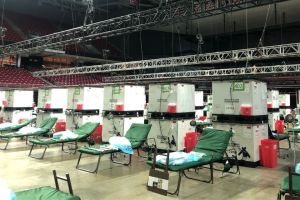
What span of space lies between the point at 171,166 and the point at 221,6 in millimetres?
3576

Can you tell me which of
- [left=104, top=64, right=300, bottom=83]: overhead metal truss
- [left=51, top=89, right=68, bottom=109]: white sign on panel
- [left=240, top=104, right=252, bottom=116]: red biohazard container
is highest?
[left=104, top=64, right=300, bottom=83]: overhead metal truss

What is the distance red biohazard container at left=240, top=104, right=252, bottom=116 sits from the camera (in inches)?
231

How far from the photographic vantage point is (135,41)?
20406 mm

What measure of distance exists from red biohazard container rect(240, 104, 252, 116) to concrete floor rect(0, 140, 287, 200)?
1.17 m

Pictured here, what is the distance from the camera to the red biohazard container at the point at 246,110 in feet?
19.3

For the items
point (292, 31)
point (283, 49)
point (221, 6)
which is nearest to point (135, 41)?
point (292, 31)

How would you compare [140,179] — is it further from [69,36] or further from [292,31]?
[292,31]

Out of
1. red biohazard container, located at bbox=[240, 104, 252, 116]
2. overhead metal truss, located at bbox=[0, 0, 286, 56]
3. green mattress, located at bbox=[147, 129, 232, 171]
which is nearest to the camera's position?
green mattress, located at bbox=[147, 129, 232, 171]

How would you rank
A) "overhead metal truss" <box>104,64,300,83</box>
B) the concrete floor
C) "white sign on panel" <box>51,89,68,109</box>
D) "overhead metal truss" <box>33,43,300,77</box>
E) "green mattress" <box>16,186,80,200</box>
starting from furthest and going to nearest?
"white sign on panel" <box>51,89,68,109</box>, "overhead metal truss" <box>104,64,300,83</box>, "overhead metal truss" <box>33,43,300,77</box>, the concrete floor, "green mattress" <box>16,186,80,200</box>

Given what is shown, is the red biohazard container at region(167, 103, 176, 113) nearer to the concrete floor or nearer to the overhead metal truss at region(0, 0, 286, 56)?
the concrete floor

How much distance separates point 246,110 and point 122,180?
10.0 feet

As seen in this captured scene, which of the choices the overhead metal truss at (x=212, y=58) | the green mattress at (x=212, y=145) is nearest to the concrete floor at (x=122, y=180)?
the green mattress at (x=212, y=145)

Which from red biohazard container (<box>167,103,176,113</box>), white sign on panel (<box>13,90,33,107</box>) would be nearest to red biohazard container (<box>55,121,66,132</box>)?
white sign on panel (<box>13,90,33,107</box>)

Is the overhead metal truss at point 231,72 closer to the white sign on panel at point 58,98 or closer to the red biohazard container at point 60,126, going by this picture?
the white sign on panel at point 58,98
